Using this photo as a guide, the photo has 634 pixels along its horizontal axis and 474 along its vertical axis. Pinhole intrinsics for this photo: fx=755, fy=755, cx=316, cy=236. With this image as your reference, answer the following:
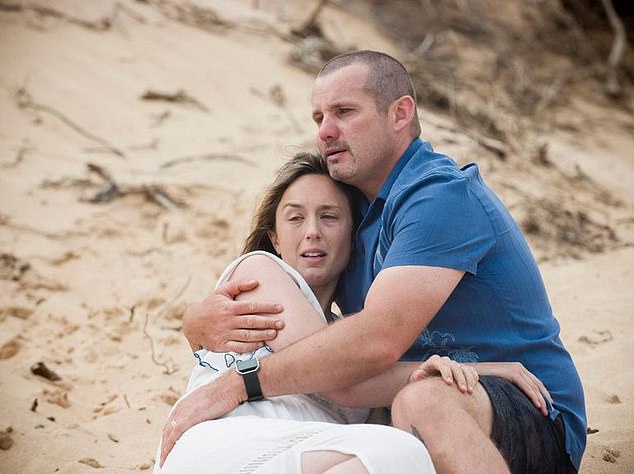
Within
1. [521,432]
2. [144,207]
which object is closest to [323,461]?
[521,432]

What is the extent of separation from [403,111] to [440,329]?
2.94 ft

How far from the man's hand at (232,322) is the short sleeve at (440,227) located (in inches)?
18.4

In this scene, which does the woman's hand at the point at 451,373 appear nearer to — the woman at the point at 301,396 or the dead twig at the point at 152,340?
the woman at the point at 301,396

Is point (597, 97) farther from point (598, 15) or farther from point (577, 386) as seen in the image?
point (577, 386)

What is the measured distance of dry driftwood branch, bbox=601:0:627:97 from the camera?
9.85 meters

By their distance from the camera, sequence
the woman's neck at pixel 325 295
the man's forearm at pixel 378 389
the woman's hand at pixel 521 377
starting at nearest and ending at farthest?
1. the woman's hand at pixel 521 377
2. the man's forearm at pixel 378 389
3. the woman's neck at pixel 325 295

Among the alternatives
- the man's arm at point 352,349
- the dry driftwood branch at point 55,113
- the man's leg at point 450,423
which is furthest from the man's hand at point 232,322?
the dry driftwood branch at point 55,113

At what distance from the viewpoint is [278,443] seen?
215 centimetres

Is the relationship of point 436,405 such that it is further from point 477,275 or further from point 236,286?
point 236,286

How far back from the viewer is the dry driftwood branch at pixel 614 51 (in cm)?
985

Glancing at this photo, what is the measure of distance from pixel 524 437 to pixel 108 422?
1.97 meters

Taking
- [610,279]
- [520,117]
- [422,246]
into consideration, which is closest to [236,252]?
[610,279]

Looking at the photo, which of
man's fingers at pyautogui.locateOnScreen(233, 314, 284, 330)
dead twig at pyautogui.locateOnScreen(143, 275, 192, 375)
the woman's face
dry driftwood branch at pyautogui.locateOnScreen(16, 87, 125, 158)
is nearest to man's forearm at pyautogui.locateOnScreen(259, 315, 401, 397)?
man's fingers at pyautogui.locateOnScreen(233, 314, 284, 330)

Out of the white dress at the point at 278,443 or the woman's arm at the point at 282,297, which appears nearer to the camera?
the white dress at the point at 278,443
